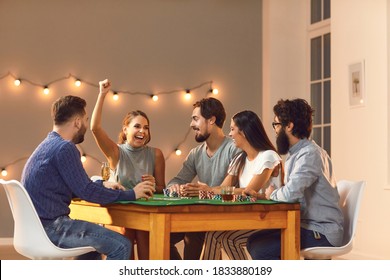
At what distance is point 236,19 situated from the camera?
27.3 feet

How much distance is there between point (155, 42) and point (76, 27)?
2.79ft

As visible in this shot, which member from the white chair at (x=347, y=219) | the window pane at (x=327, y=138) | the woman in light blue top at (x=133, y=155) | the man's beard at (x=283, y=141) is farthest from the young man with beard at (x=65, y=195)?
the window pane at (x=327, y=138)

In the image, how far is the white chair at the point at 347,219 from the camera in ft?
11.9

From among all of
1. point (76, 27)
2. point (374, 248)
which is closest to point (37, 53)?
point (76, 27)

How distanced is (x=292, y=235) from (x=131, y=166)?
1359 mm

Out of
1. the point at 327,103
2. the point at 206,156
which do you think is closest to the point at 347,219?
the point at 206,156

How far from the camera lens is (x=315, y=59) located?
7926 millimetres

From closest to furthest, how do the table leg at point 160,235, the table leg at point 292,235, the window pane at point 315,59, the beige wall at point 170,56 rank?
the table leg at point 160,235 < the table leg at point 292,235 < the beige wall at point 170,56 < the window pane at point 315,59

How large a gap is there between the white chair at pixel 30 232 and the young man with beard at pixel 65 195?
0.14ft

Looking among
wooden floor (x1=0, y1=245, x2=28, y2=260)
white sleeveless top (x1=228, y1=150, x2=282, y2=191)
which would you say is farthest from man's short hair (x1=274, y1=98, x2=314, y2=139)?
wooden floor (x1=0, y1=245, x2=28, y2=260)

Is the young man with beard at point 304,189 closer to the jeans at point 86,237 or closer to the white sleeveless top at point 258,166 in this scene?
the white sleeveless top at point 258,166

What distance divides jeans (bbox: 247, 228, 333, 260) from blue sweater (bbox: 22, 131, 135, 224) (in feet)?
2.50

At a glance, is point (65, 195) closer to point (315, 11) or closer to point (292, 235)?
point (292, 235)

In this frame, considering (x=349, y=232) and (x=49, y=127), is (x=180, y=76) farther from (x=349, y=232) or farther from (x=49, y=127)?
(x=349, y=232)
